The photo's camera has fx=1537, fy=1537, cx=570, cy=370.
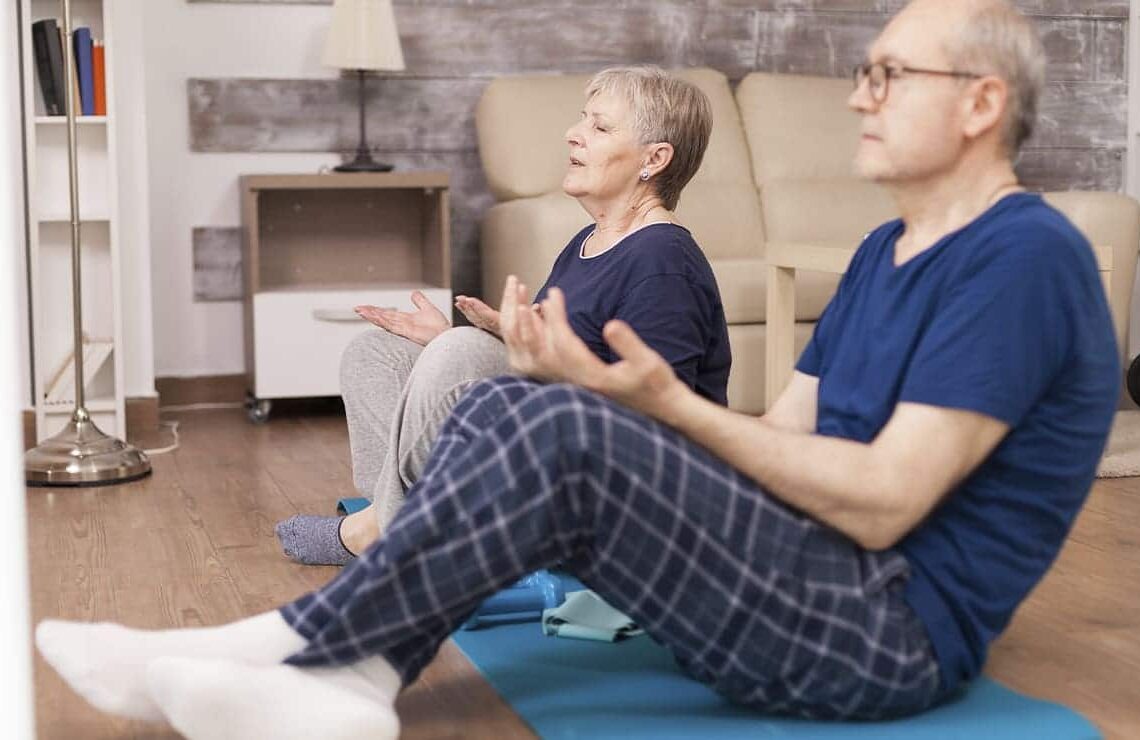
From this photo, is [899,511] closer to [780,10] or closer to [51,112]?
[51,112]

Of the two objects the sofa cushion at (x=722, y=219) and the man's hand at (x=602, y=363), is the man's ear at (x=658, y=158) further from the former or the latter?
the sofa cushion at (x=722, y=219)

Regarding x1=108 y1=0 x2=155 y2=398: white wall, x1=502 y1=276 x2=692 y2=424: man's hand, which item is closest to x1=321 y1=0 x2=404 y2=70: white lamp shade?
x1=108 y1=0 x2=155 y2=398: white wall

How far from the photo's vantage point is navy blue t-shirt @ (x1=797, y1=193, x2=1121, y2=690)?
59.5 inches

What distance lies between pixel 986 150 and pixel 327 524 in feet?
4.60

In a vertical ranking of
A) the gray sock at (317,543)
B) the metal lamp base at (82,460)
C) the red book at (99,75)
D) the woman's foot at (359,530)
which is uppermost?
the red book at (99,75)

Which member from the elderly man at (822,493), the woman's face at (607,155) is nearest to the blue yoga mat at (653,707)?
the elderly man at (822,493)

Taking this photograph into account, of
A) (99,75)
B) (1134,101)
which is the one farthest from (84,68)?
(1134,101)

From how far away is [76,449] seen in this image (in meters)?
3.50

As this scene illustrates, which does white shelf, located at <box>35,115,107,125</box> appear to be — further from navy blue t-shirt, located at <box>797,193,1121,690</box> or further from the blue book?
navy blue t-shirt, located at <box>797,193,1121,690</box>

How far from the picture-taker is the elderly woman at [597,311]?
2.22 m

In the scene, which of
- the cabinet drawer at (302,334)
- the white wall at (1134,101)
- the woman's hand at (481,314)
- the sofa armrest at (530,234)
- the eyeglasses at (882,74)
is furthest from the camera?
the white wall at (1134,101)

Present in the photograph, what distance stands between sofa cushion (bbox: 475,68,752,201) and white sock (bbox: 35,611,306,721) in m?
3.00

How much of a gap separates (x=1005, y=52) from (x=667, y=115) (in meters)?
0.89

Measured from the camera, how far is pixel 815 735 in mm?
1677
